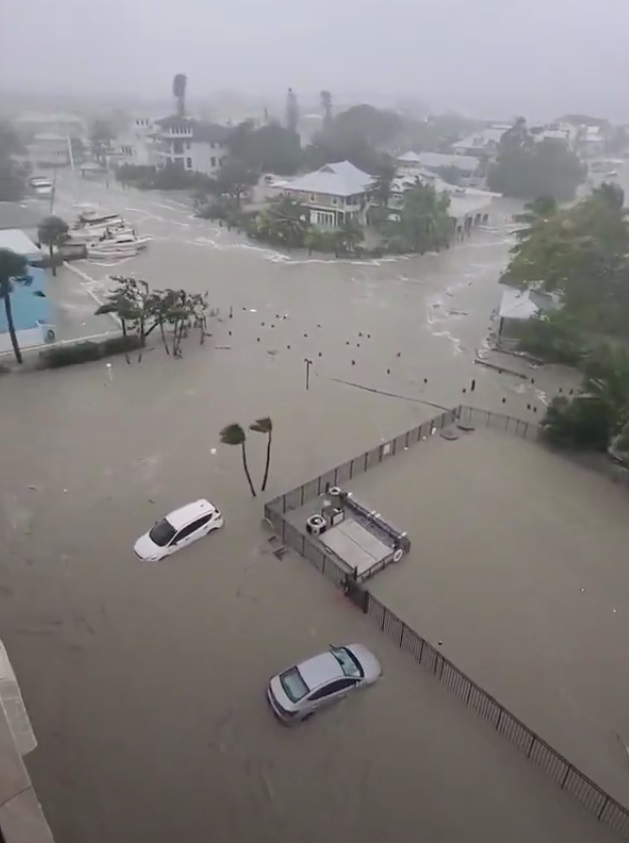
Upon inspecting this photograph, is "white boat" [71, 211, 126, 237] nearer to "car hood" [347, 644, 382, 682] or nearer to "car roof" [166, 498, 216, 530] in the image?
"car roof" [166, 498, 216, 530]

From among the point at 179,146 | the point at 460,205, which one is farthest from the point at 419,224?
the point at 179,146

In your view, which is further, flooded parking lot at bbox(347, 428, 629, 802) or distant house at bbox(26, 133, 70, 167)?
distant house at bbox(26, 133, 70, 167)

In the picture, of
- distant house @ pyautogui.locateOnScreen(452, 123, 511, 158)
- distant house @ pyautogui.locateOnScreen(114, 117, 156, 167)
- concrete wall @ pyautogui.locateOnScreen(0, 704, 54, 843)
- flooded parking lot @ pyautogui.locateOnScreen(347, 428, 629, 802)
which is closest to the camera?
concrete wall @ pyautogui.locateOnScreen(0, 704, 54, 843)

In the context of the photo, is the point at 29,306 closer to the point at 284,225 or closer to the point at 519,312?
the point at 519,312

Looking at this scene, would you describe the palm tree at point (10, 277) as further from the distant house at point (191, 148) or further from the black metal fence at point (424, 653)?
the distant house at point (191, 148)

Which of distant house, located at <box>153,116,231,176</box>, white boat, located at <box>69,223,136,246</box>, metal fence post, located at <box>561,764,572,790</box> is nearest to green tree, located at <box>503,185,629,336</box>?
metal fence post, located at <box>561,764,572,790</box>

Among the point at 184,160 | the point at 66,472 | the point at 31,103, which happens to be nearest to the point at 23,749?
the point at 66,472
